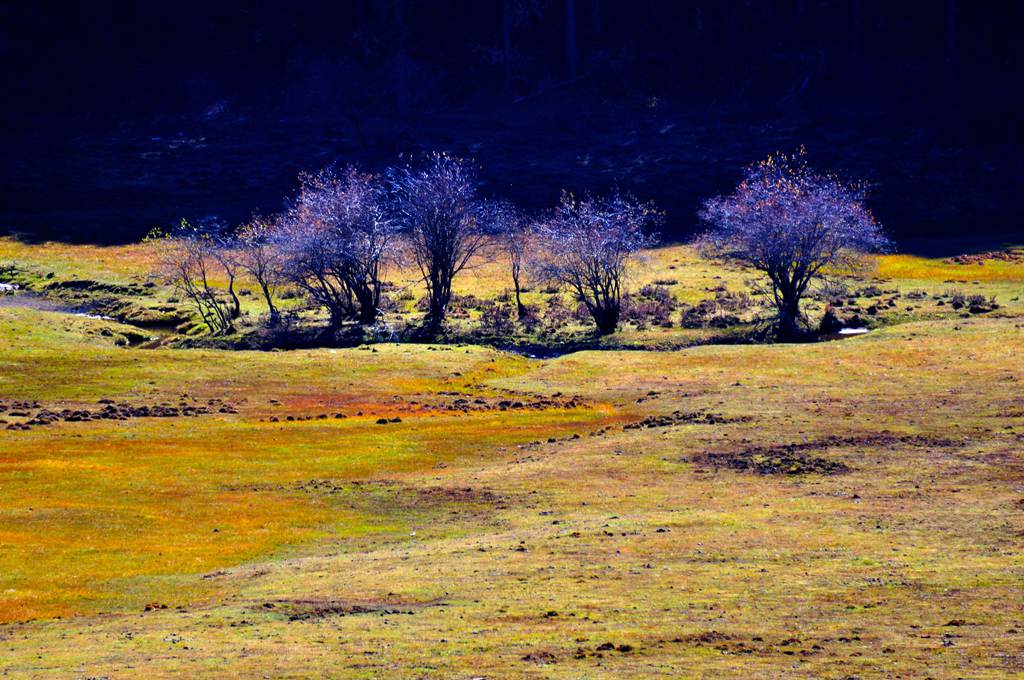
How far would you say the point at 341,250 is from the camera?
299 ft

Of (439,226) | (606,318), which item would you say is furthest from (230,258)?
(606,318)

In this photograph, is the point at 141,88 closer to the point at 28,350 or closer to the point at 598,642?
the point at 28,350

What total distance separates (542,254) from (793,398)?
3554 centimetres

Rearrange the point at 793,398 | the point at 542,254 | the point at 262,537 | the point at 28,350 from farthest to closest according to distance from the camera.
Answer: the point at 542,254
the point at 28,350
the point at 793,398
the point at 262,537

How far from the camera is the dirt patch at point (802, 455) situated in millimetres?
48469

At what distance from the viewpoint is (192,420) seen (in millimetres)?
62906

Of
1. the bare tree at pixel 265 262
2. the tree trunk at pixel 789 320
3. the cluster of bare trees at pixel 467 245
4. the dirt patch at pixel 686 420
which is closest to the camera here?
the dirt patch at pixel 686 420

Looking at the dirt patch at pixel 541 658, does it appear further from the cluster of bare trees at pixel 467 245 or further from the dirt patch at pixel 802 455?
the cluster of bare trees at pixel 467 245

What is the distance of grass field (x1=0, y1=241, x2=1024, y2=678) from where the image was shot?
27.2 metres

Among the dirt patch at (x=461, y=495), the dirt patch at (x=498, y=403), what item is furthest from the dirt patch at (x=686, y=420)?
the dirt patch at (x=461, y=495)

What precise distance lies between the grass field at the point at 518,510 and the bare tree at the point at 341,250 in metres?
10.4

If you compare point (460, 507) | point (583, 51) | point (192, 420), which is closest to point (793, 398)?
point (460, 507)

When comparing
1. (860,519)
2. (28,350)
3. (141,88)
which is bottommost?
(860,519)

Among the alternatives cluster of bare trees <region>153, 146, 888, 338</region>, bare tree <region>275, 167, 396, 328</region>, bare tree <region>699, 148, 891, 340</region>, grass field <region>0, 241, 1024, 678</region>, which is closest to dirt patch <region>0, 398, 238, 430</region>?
grass field <region>0, 241, 1024, 678</region>
